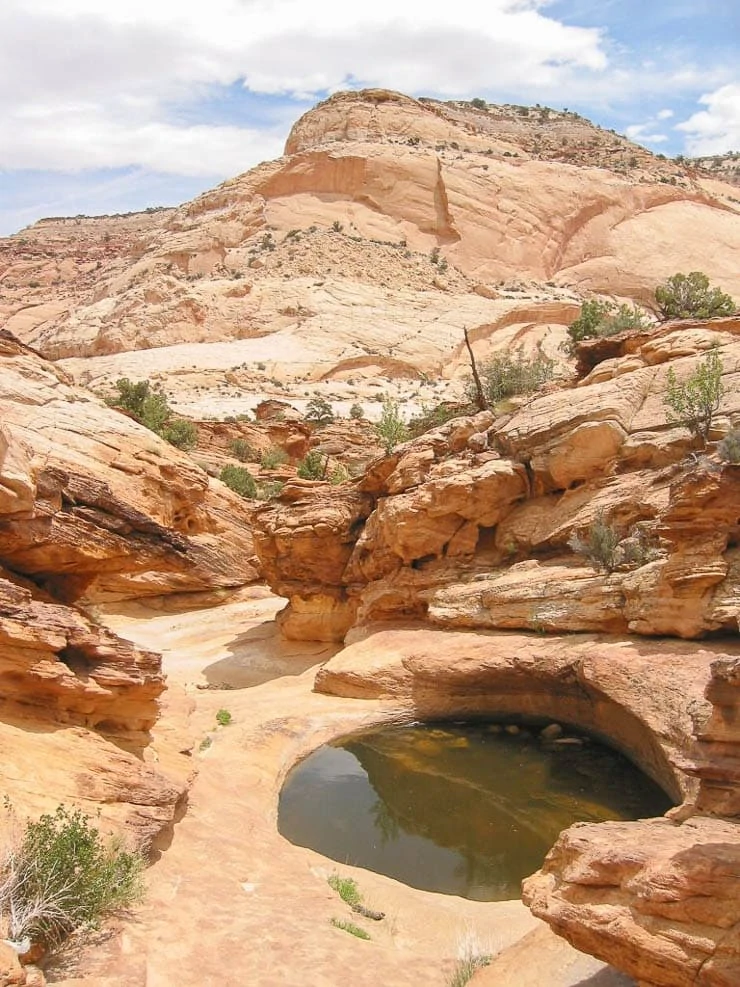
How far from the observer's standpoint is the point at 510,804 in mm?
12859

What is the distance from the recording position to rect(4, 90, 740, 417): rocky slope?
175 ft

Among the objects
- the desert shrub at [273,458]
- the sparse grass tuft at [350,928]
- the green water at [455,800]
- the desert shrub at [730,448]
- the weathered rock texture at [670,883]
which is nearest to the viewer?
the weathered rock texture at [670,883]

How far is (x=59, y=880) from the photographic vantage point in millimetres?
7062

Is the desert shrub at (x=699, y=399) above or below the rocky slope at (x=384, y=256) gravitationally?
below

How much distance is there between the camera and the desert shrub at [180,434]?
111 feet

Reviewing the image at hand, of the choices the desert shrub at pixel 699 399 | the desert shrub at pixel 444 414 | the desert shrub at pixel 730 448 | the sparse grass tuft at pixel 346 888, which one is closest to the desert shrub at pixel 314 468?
the desert shrub at pixel 444 414

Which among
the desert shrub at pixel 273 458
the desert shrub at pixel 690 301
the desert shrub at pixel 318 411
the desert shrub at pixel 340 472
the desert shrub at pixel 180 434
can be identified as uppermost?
the desert shrub at pixel 690 301

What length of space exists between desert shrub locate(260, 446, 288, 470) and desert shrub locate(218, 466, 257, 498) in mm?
2523

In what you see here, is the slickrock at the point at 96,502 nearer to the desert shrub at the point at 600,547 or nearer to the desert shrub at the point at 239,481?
the desert shrub at the point at 239,481

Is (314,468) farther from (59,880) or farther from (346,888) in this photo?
(59,880)

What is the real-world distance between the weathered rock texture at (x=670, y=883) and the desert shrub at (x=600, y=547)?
7517 mm

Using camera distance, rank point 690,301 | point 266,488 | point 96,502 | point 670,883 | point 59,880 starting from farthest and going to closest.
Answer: point 266,488
point 690,301
point 96,502
point 59,880
point 670,883

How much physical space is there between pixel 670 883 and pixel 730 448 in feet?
30.1

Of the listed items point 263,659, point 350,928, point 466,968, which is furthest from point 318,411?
point 466,968
